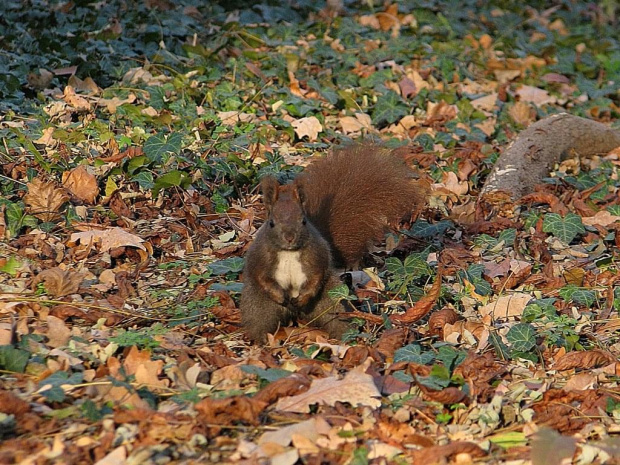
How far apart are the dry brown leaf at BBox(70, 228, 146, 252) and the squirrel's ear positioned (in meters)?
0.97

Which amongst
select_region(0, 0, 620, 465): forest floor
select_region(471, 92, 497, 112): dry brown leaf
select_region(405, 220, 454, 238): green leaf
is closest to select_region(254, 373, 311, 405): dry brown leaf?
select_region(0, 0, 620, 465): forest floor

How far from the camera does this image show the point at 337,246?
4.13 meters

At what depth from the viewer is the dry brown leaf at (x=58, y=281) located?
3.94 m

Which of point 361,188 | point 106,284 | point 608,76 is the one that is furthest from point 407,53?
point 106,284

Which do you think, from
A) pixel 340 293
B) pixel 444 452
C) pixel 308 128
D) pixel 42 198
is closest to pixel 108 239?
pixel 42 198

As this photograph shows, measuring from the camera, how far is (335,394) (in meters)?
3.12

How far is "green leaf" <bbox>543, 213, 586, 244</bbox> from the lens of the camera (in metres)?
4.83

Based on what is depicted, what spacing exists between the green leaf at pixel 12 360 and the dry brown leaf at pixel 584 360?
200 cm

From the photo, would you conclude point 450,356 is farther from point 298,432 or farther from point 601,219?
point 601,219

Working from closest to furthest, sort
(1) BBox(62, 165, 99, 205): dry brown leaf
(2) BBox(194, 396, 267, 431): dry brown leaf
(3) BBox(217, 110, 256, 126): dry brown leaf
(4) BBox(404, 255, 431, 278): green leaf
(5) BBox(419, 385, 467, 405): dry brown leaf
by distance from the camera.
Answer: (2) BBox(194, 396, 267, 431): dry brown leaf → (5) BBox(419, 385, 467, 405): dry brown leaf → (4) BBox(404, 255, 431, 278): green leaf → (1) BBox(62, 165, 99, 205): dry brown leaf → (3) BBox(217, 110, 256, 126): dry brown leaf

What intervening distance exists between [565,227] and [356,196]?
128 cm

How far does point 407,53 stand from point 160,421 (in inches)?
204

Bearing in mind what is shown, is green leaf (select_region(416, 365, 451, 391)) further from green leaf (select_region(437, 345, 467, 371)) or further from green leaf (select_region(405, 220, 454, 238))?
green leaf (select_region(405, 220, 454, 238))

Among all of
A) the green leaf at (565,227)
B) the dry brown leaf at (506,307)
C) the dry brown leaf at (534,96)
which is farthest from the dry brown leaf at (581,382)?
the dry brown leaf at (534,96)
